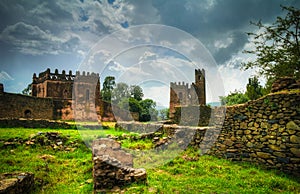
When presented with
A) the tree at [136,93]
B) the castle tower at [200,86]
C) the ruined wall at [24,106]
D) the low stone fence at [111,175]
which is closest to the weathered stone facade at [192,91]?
the castle tower at [200,86]

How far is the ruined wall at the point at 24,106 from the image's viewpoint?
2122 cm

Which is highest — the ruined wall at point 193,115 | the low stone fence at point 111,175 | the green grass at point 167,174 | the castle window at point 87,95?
the castle window at point 87,95

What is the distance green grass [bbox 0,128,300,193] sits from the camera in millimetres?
5113

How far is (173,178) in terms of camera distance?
234 inches

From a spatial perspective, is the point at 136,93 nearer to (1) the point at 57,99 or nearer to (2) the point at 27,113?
(1) the point at 57,99

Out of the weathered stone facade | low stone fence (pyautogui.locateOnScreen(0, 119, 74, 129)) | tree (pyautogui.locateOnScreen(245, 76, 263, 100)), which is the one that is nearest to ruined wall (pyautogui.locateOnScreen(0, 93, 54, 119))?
low stone fence (pyautogui.locateOnScreen(0, 119, 74, 129))

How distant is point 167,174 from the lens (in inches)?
251

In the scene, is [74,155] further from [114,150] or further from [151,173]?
[151,173]

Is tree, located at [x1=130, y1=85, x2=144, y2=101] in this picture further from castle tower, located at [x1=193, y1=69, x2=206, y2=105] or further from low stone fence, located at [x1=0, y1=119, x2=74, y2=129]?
low stone fence, located at [x1=0, y1=119, x2=74, y2=129]

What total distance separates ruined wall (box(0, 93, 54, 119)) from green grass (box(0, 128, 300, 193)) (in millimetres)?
14942

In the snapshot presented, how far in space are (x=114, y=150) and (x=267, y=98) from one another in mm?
5621

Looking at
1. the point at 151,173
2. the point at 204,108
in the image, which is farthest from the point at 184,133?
the point at 204,108

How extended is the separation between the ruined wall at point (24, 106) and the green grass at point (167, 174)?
49.0ft

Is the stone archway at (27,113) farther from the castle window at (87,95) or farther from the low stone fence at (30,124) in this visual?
the castle window at (87,95)
